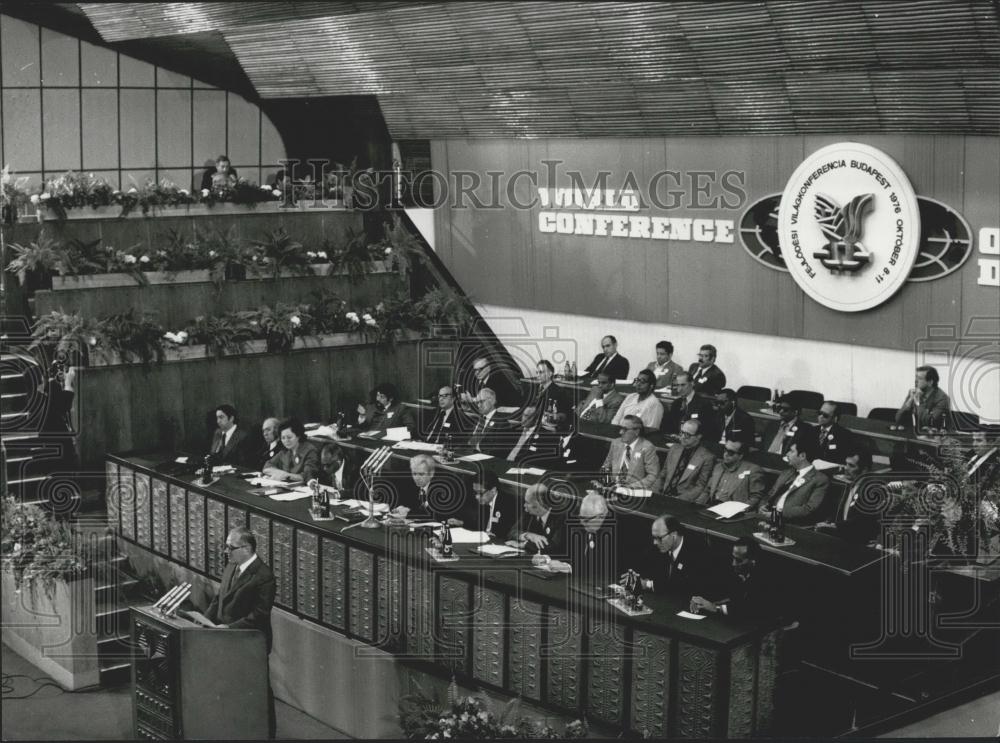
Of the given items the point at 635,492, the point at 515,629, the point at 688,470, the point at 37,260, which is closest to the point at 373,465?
the point at 635,492

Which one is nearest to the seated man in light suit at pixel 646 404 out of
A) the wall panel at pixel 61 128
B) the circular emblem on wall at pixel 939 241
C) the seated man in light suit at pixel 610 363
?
the seated man in light suit at pixel 610 363

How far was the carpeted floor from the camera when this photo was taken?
27.7ft

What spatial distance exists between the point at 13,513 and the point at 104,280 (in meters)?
3.42

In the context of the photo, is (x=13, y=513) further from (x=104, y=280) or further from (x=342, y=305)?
(x=342, y=305)

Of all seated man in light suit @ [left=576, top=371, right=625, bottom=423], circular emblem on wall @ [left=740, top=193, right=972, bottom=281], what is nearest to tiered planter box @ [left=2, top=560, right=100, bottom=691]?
seated man in light suit @ [left=576, top=371, right=625, bottom=423]

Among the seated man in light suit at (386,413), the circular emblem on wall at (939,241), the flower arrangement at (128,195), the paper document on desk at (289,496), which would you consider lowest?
the paper document on desk at (289,496)

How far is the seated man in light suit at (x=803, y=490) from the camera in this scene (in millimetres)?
8852

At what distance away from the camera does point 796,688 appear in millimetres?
7082

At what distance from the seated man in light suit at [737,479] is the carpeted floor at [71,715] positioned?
3072 mm

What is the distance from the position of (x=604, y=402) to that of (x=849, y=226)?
108 inches

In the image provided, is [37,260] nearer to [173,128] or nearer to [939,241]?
[173,128]

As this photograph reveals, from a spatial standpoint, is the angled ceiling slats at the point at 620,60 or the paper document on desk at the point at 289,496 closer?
the paper document on desk at the point at 289,496

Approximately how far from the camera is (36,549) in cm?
915

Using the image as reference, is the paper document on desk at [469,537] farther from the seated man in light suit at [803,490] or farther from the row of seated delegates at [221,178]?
the row of seated delegates at [221,178]
